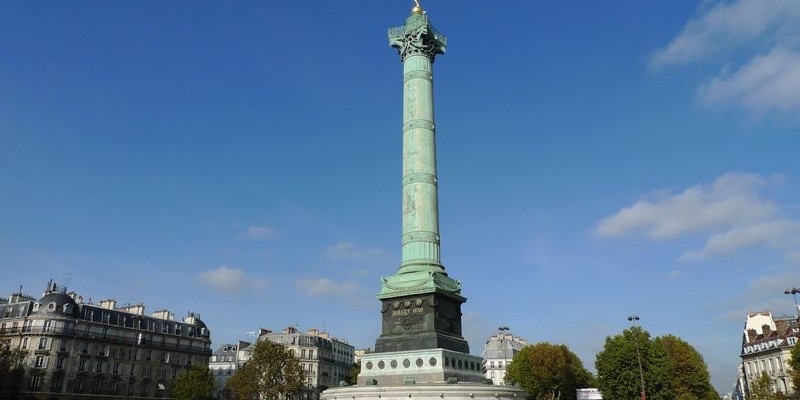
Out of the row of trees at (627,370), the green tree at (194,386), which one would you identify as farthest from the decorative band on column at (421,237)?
the green tree at (194,386)

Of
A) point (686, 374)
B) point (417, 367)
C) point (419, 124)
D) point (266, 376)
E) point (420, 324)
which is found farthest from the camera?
point (686, 374)

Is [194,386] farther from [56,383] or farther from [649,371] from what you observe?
[649,371]

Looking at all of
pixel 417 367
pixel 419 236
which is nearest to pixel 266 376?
pixel 419 236

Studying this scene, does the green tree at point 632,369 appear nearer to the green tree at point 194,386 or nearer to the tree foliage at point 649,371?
the tree foliage at point 649,371

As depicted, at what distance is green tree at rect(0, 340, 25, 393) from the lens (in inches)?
2087

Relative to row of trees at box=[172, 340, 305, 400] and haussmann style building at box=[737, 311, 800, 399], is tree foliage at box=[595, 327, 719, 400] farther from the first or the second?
row of trees at box=[172, 340, 305, 400]

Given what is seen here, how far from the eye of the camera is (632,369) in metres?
59.3

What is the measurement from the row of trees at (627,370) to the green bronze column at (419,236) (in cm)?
3260

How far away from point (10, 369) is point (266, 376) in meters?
24.3

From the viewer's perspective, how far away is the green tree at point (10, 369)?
53.0 m

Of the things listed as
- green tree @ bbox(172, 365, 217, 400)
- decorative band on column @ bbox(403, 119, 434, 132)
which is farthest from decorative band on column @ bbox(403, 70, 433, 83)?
green tree @ bbox(172, 365, 217, 400)

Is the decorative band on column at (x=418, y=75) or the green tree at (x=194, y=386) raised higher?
the decorative band on column at (x=418, y=75)

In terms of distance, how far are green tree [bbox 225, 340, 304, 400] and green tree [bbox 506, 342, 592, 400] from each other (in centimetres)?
2556

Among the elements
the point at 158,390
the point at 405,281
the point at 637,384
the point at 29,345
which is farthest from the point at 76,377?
the point at 637,384
